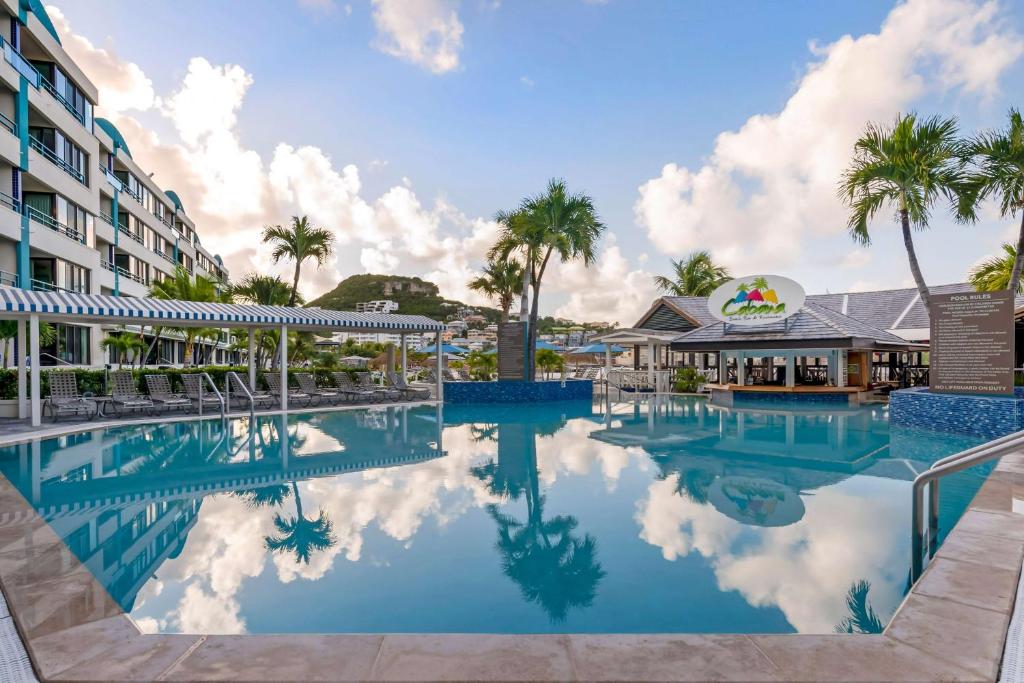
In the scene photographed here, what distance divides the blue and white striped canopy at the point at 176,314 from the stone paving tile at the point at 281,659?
1311cm

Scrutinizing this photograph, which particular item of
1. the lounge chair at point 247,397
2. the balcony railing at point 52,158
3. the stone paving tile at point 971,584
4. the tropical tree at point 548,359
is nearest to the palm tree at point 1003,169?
the stone paving tile at point 971,584

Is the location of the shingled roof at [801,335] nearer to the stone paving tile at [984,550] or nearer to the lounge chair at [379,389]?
the lounge chair at [379,389]

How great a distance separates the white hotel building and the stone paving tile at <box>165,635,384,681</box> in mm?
22375

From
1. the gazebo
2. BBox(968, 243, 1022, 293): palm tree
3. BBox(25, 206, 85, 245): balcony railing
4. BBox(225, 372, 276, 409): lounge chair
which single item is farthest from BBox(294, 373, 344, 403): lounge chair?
BBox(968, 243, 1022, 293): palm tree

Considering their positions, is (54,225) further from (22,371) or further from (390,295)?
(390,295)

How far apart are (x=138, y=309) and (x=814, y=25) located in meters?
20.3

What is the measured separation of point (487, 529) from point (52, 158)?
26501 mm

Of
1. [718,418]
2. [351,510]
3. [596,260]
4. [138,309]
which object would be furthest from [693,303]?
[351,510]

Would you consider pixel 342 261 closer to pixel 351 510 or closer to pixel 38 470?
pixel 38 470

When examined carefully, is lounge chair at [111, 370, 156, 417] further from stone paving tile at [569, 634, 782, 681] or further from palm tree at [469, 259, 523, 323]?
palm tree at [469, 259, 523, 323]

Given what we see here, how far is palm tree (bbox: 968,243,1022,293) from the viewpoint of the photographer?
2134 cm

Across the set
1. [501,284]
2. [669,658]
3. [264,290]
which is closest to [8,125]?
[264,290]

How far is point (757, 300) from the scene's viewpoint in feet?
75.2

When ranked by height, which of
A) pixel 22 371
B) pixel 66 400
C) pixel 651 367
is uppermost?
pixel 22 371
